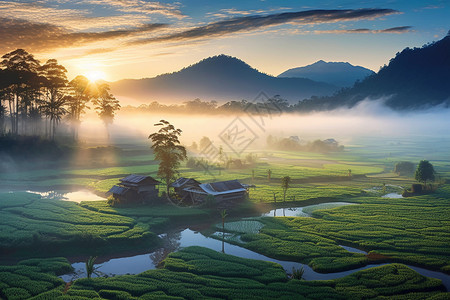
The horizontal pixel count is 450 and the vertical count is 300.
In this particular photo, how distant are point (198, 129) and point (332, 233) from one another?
149 meters

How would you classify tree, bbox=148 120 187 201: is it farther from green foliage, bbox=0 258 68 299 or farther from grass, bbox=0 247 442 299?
grass, bbox=0 247 442 299

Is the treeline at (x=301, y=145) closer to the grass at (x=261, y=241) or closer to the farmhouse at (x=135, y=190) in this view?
the grass at (x=261, y=241)

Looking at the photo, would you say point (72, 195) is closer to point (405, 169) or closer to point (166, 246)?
point (166, 246)

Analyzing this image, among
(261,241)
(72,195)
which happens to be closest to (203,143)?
(72,195)

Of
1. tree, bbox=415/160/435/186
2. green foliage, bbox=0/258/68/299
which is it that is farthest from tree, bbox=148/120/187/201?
tree, bbox=415/160/435/186

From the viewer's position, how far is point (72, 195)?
2795 inches

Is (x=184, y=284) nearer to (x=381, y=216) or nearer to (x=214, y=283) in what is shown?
(x=214, y=283)

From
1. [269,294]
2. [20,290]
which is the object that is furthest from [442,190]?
[20,290]

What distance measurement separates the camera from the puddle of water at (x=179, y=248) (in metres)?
36.2

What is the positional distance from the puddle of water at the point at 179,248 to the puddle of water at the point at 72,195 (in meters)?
26.0

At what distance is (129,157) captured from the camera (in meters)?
119

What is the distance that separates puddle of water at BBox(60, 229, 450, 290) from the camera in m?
36.2

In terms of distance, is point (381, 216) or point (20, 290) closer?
point (20, 290)

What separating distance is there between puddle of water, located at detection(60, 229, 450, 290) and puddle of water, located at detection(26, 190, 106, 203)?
85.4ft
